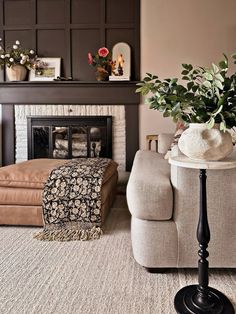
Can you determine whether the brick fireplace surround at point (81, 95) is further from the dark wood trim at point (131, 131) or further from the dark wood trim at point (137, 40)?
the dark wood trim at point (137, 40)

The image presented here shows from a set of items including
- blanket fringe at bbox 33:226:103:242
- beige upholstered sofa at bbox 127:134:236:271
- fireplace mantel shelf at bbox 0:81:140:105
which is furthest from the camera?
fireplace mantel shelf at bbox 0:81:140:105

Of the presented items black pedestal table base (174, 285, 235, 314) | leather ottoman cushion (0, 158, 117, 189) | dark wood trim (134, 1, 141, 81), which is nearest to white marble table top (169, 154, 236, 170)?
black pedestal table base (174, 285, 235, 314)

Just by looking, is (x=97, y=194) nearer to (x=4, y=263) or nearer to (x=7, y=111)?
(x=4, y=263)

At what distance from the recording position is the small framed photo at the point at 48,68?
4441mm

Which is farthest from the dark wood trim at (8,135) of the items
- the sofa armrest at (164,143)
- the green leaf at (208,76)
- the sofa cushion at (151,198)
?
the green leaf at (208,76)

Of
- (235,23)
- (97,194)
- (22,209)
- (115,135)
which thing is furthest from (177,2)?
(22,209)

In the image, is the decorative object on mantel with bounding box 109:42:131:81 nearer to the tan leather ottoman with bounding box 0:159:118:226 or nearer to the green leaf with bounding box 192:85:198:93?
the tan leather ottoman with bounding box 0:159:118:226

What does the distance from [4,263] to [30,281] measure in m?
0.32

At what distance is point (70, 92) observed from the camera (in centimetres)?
438

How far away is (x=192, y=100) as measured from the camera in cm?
141

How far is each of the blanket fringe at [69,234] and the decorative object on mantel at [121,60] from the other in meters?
2.47

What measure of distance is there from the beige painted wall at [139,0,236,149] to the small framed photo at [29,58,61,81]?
1.20 meters

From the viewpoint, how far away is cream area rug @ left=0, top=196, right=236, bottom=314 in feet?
5.07

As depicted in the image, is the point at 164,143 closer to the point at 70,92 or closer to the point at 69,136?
the point at 69,136
